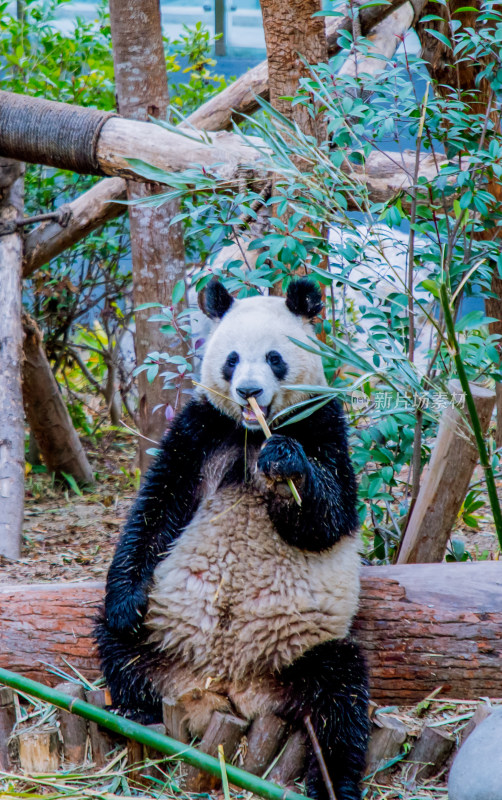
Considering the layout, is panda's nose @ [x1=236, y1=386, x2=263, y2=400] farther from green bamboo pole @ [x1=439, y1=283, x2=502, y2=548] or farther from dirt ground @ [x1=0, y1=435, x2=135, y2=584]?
dirt ground @ [x1=0, y1=435, x2=135, y2=584]

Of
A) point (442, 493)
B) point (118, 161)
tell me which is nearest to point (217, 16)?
point (118, 161)

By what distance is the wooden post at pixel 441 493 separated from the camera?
8.83 feet

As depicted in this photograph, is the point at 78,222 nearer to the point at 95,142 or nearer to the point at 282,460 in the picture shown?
the point at 95,142

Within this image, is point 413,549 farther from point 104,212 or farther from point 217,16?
point 217,16

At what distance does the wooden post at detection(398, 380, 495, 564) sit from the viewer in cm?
269

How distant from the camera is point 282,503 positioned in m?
2.34

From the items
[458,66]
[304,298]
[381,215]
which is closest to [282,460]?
[304,298]

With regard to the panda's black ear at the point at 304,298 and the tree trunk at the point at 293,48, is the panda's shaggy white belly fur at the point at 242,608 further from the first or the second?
the tree trunk at the point at 293,48

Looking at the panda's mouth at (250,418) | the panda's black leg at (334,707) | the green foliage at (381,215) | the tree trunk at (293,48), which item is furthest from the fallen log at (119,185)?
the panda's black leg at (334,707)

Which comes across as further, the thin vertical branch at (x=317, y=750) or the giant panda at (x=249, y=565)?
the giant panda at (x=249, y=565)

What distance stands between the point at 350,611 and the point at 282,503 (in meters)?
0.41

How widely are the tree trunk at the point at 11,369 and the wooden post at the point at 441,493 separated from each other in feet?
6.69

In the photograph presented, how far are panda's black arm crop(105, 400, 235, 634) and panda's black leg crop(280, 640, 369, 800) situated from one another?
577mm

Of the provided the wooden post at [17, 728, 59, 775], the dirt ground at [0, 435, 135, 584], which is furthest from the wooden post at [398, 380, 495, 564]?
the dirt ground at [0, 435, 135, 584]
